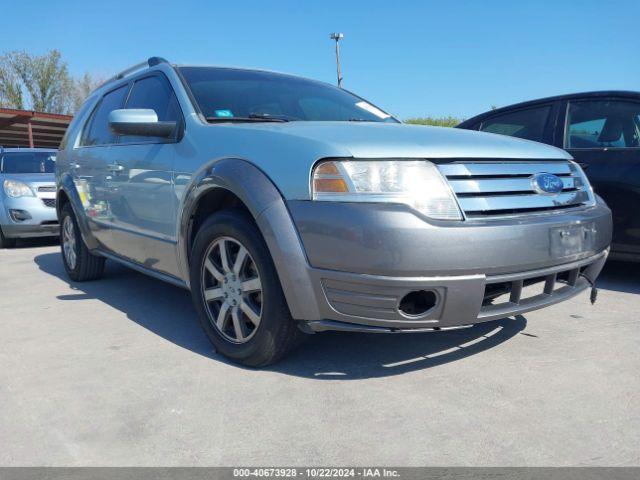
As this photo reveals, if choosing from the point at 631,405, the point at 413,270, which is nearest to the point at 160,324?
the point at 413,270

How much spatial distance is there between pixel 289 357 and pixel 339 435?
2.84 ft

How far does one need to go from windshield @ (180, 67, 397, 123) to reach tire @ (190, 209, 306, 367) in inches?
29.4

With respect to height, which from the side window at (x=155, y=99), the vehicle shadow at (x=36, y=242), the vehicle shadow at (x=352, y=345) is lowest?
the vehicle shadow at (x=36, y=242)

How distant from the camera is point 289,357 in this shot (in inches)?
115

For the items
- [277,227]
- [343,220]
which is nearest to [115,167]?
[277,227]

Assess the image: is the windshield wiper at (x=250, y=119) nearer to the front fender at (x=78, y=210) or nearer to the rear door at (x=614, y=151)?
the front fender at (x=78, y=210)

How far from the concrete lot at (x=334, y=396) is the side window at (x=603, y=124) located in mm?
1330

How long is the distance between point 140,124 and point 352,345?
1.72 meters

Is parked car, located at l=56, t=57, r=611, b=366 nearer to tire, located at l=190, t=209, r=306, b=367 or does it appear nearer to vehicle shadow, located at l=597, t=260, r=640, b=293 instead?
tire, located at l=190, t=209, r=306, b=367

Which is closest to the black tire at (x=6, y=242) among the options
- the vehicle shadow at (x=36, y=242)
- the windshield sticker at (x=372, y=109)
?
the vehicle shadow at (x=36, y=242)

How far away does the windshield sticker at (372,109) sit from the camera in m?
3.91

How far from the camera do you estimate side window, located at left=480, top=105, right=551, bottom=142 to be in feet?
15.3

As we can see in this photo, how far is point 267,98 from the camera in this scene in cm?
351

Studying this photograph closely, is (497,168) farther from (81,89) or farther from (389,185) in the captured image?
(81,89)
